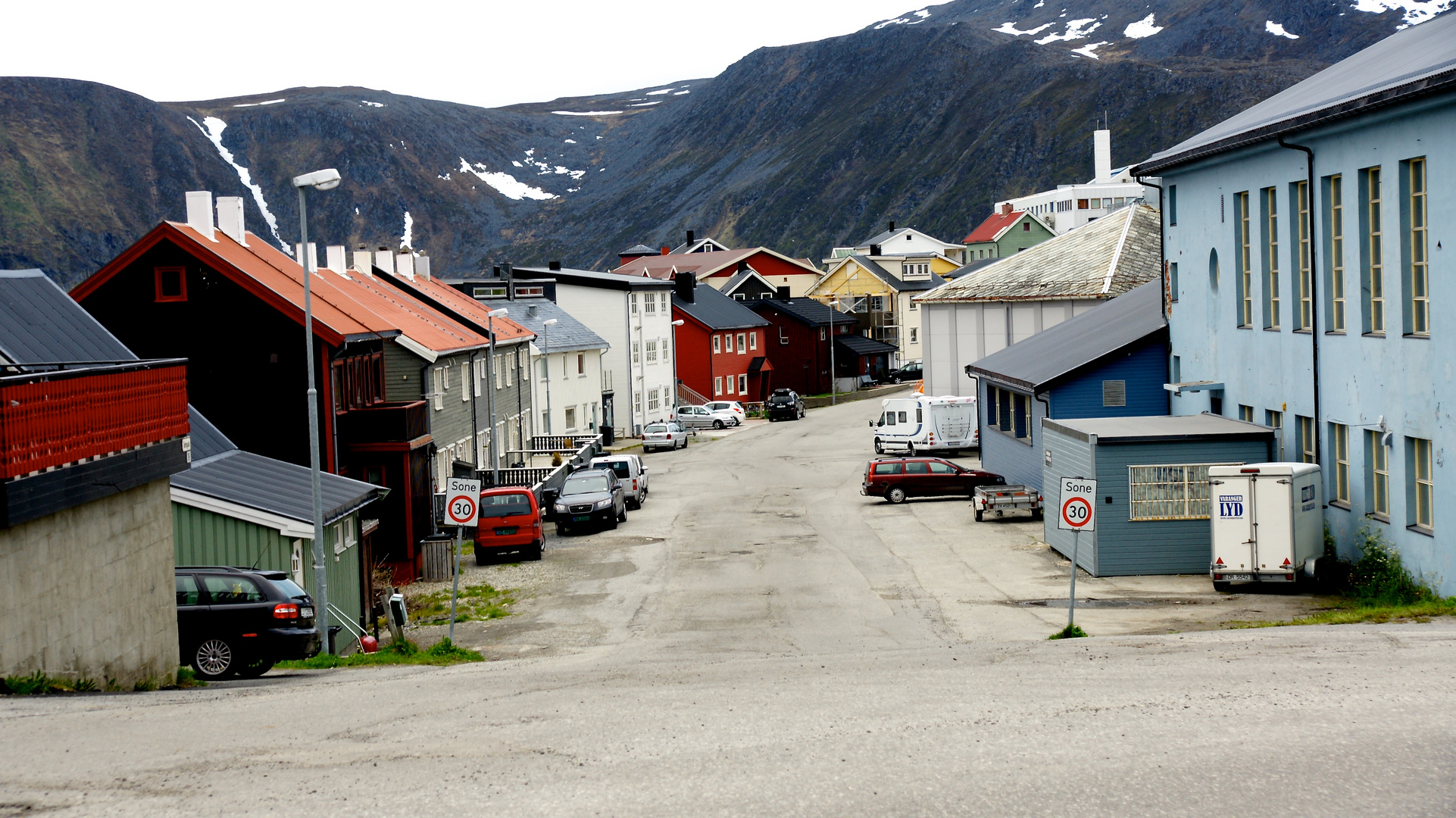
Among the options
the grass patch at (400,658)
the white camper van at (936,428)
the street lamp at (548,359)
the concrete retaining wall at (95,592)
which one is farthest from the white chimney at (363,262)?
the concrete retaining wall at (95,592)

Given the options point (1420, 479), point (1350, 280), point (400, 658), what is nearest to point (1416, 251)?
point (1350, 280)

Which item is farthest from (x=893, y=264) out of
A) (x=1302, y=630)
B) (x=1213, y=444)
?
(x=1302, y=630)

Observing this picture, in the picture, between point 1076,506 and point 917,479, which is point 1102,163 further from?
point 1076,506

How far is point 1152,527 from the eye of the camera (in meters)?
25.8

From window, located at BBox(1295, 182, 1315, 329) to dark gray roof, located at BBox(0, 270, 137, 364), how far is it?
2034 cm

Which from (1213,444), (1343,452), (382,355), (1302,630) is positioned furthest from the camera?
(382,355)

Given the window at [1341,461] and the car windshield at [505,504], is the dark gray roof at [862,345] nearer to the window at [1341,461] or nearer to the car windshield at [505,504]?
the car windshield at [505,504]

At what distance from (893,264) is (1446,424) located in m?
110

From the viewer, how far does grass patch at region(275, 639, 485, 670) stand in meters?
18.7

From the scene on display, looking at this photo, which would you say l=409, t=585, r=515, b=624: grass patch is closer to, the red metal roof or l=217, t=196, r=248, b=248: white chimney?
l=217, t=196, r=248, b=248: white chimney

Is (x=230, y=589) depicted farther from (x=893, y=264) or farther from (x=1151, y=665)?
(x=893, y=264)

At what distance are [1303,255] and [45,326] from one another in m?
21.5

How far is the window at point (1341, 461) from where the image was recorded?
2364 centimetres

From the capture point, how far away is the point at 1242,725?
10195 mm
